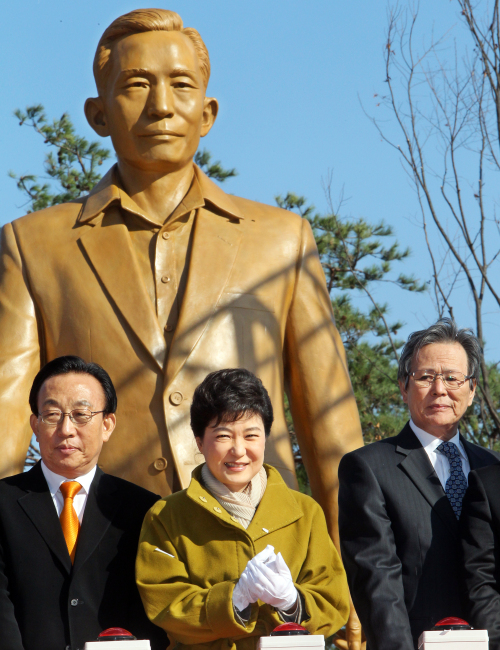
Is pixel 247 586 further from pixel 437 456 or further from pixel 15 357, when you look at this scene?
pixel 15 357

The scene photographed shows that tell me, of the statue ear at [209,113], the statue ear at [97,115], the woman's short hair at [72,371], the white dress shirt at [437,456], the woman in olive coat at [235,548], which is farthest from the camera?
the statue ear at [209,113]

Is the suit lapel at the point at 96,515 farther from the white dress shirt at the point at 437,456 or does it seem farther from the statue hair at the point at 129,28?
the statue hair at the point at 129,28

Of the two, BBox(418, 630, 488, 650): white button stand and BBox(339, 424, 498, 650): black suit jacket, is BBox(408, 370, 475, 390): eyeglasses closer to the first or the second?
BBox(339, 424, 498, 650): black suit jacket

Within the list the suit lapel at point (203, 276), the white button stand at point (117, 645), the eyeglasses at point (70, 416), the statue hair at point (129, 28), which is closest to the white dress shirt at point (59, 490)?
the eyeglasses at point (70, 416)

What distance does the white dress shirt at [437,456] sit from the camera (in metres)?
4.56

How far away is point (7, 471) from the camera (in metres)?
5.14

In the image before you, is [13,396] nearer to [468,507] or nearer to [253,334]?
[253,334]

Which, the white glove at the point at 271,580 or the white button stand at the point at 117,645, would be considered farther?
the white glove at the point at 271,580

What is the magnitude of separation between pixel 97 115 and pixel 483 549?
2.79 metres

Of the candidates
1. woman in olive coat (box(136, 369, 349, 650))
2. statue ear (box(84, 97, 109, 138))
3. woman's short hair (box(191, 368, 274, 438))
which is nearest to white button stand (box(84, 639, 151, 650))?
woman in olive coat (box(136, 369, 349, 650))

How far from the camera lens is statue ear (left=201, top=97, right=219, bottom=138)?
5.80 metres

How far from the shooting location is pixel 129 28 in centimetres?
557

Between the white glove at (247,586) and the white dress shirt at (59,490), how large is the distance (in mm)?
772

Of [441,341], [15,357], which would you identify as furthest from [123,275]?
[441,341]
